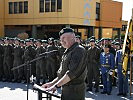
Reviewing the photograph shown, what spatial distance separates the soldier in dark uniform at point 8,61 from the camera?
12.7 meters

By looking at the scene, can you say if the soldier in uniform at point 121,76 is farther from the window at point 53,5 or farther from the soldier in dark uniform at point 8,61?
the window at point 53,5

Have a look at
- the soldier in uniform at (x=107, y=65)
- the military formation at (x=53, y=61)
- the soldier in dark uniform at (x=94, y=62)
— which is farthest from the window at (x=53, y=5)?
the soldier in uniform at (x=107, y=65)

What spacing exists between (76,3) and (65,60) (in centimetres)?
2951

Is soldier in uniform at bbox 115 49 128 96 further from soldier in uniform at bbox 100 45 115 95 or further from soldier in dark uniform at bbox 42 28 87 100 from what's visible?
soldier in dark uniform at bbox 42 28 87 100

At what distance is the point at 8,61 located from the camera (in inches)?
504

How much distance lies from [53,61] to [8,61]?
7.14ft

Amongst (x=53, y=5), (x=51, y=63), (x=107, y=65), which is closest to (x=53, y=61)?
(x=51, y=63)

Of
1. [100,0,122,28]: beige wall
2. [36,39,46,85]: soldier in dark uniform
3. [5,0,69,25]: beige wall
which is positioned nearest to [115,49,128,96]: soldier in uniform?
[36,39,46,85]: soldier in dark uniform

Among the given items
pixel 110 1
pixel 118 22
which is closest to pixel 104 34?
pixel 118 22

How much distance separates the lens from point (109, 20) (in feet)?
146

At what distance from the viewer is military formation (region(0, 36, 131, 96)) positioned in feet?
31.7

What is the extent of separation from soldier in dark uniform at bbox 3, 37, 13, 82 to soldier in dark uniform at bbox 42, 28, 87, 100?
8.55m

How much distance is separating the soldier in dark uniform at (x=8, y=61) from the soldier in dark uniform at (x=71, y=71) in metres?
8.55

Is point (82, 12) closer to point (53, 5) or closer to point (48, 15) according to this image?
point (53, 5)
